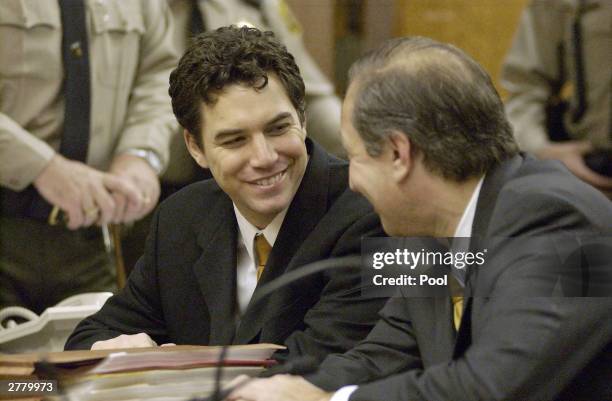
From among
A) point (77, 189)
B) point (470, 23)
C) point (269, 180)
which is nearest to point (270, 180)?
point (269, 180)

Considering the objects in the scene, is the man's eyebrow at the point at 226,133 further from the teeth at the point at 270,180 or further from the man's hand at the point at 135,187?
the man's hand at the point at 135,187

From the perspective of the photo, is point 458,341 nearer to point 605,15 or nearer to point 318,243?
point 318,243

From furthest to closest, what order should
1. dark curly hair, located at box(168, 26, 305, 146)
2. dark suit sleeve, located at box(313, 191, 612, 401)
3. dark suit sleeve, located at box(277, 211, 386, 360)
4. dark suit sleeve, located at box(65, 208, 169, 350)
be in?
1. dark suit sleeve, located at box(65, 208, 169, 350)
2. dark curly hair, located at box(168, 26, 305, 146)
3. dark suit sleeve, located at box(277, 211, 386, 360)
4. dark suit sleeve, located at box(313, 191, 612, 401)

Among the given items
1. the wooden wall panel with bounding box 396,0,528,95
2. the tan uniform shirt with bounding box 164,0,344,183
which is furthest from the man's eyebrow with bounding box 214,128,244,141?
the wooden wall panel with bounding box 396,0,528,95

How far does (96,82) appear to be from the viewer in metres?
2.71

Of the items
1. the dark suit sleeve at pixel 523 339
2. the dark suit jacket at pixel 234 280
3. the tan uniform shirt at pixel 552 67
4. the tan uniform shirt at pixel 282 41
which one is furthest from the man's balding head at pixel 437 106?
the tan uniform shirt at pixel 552 67

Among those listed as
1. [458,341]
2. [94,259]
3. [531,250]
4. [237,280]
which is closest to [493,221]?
[531,250]

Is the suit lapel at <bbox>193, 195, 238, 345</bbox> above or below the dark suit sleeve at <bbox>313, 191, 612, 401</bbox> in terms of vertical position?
below

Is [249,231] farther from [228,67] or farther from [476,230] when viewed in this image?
[476,230]

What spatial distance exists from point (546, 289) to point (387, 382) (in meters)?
0.28

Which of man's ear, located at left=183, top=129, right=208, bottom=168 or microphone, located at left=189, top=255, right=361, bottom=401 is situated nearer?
microphone, located at left=189, top=255, right=361, bottom=401

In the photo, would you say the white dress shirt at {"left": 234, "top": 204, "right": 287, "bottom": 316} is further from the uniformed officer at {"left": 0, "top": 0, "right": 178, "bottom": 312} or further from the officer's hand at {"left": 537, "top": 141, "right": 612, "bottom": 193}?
the officer's hand at {"left": 537, "top": 141, "right": 612, "bottom": 193}

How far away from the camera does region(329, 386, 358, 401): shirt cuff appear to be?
4.84 feet

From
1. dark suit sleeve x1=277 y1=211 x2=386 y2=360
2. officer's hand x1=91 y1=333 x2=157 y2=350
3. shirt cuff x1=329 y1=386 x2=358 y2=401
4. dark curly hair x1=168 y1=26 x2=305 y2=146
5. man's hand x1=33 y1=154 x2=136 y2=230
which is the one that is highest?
dark curly hair x1=168 y1=26 x2=305 y2=146
